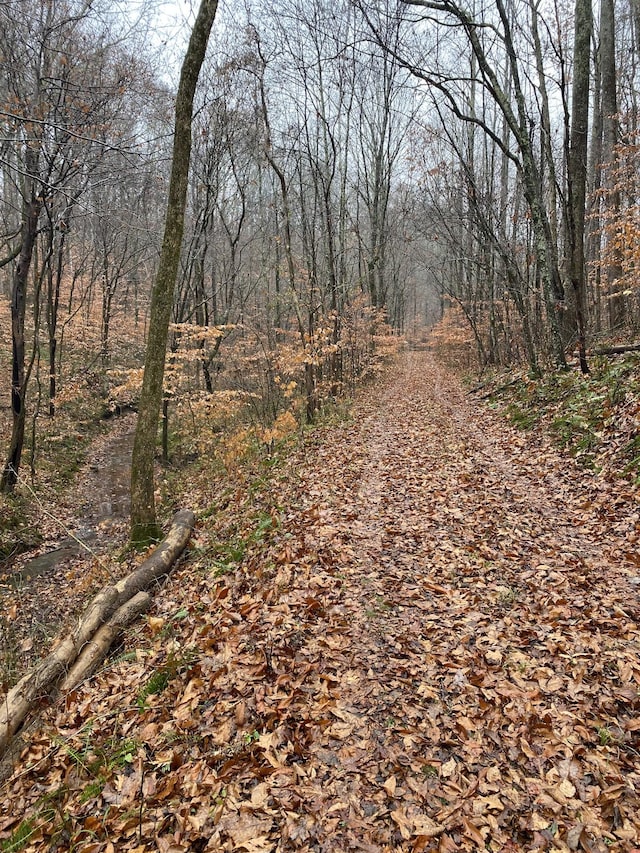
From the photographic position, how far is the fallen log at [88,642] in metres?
4.19

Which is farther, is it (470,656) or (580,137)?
(580,137)

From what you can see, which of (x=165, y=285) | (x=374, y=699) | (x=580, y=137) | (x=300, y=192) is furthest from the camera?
(x=300, y=192)

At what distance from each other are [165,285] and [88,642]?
505cm

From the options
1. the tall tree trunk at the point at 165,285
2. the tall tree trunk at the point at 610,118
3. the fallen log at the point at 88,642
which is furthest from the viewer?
the tall tree trunk at the point at 610,118

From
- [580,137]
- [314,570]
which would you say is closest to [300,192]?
[580,137]

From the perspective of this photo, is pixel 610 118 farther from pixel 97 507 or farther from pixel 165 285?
pixel 97 507

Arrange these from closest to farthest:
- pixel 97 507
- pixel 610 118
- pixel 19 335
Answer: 1. pixel 19 335
2. pixel 97 507
3. pixel 610 118

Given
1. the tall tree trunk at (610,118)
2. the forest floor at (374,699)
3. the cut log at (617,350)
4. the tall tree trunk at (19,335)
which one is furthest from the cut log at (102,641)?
the tall tree trunk at (610,118)

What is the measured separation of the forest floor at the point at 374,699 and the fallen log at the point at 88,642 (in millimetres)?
225

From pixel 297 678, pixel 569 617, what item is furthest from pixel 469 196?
pixel 297 678

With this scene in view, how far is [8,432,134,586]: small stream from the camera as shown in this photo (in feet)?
30.4

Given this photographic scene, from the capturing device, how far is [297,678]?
3.95m

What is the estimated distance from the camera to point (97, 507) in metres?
12.0

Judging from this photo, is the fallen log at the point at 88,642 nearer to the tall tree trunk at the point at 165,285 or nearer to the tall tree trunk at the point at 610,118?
the tall tree trunk at the point at 165,285
